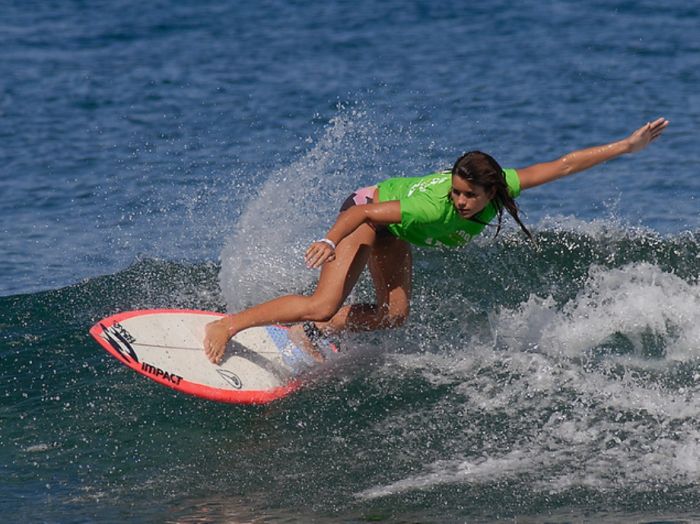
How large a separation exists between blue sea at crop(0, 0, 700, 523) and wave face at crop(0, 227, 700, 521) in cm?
2

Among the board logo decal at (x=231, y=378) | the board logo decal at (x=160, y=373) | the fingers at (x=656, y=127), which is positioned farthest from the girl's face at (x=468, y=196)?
the board logo decal at (x=160, y=373)

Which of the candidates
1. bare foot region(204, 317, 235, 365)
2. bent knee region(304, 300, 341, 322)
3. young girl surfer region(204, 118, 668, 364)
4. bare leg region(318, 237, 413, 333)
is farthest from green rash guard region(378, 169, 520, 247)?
bare foot region(204, 317, 235, 365)

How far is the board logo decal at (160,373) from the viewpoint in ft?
27.2

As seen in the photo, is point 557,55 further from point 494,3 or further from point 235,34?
point 235,34

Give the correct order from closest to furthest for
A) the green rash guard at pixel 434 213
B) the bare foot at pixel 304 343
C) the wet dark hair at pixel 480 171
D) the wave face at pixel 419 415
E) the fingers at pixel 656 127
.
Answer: the wave face at pixel 419 415 < the wet dark hair at pixel 480 171 < the green rash guard at pixel 434 213 < the fingers at pixel 656 127 < the bare foot at pixel 304 343

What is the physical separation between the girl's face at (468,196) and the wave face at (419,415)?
4.74ft

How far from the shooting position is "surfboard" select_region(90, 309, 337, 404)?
8328 mm

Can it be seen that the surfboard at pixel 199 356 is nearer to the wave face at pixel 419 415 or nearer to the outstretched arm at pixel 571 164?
the wave face at pixel 419 415

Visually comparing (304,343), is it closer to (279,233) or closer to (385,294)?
(385,294)

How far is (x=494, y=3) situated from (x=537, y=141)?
848 cm

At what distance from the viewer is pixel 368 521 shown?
6.68m

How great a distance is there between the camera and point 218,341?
8398 millimetres

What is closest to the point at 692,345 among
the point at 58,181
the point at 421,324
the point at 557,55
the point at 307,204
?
the point at 421,324

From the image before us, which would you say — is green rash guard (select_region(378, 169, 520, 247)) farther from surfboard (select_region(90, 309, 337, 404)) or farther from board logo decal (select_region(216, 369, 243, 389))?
board logo decal (select_region(216, 369, 243, 389))
